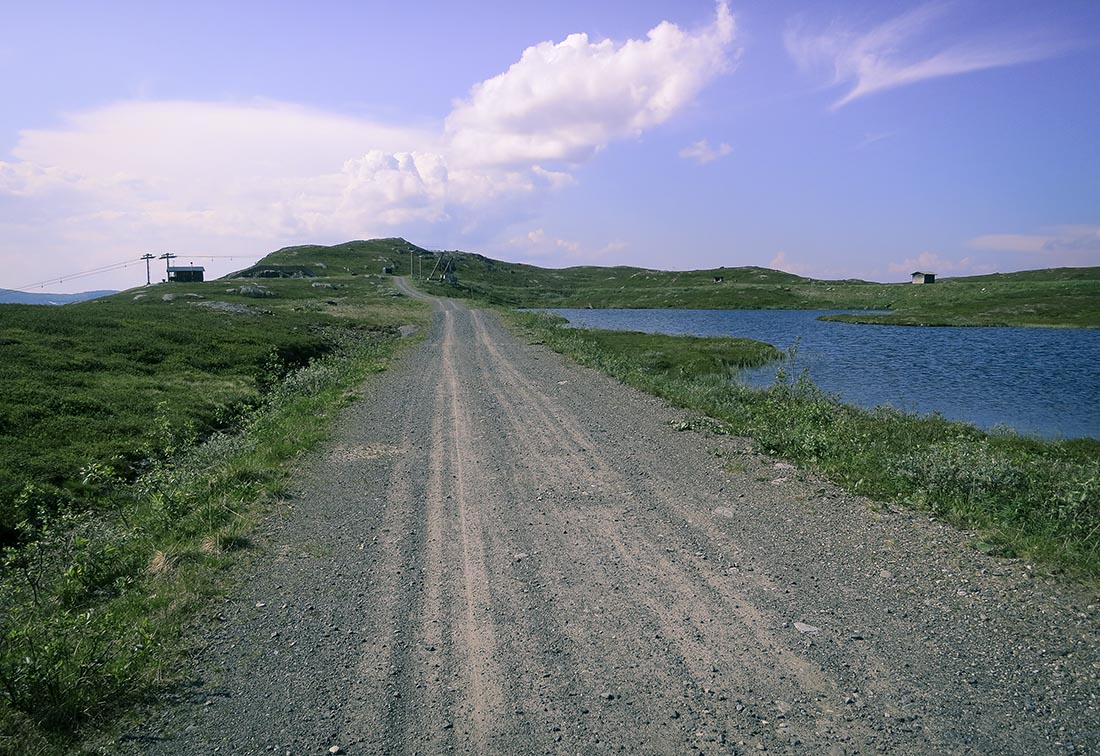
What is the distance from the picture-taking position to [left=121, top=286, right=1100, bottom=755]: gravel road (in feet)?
17.9

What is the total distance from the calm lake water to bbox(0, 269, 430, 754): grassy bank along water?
84.1 feet

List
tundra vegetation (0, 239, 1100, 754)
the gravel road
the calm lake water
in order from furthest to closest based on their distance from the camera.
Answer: the calm lake water → tundra vegetation (0, 239, 1100, 754) → the gravel road

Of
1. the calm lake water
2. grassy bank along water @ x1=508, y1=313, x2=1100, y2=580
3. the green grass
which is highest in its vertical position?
the green grass

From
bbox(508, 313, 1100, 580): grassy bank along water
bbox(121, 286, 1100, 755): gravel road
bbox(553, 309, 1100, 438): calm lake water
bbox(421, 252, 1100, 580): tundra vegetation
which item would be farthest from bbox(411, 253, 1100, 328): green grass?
bbox(121, 286, 1100, 755): gravel road

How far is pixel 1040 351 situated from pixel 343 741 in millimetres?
64489

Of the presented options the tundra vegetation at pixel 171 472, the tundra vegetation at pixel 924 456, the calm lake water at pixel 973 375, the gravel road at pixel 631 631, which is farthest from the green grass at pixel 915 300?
the gravel road at pixel 631 631

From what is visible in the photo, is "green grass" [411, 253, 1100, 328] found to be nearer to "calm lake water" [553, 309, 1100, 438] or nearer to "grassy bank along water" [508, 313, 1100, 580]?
"calm lake water" [553, 309, 1100, 438]

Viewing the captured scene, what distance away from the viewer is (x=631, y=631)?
7113mm

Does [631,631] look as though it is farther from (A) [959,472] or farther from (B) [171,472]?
(B) [171,472]

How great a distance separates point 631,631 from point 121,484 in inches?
541

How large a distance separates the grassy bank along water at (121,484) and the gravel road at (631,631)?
0.68 meters

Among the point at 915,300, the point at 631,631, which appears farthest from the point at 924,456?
the point at 915,300

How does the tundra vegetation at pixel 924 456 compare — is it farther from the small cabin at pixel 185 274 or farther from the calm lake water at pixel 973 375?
the small cabin at pixel 185 274

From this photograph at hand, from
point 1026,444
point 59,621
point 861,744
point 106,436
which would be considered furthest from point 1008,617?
point 106,436
